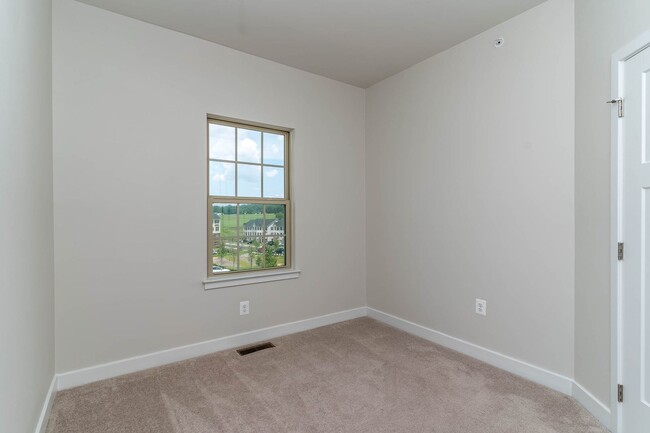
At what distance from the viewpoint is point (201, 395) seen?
2.22m

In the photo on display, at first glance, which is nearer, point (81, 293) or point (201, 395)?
point (201, 395)

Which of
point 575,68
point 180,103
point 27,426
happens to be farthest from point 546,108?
point 27,426

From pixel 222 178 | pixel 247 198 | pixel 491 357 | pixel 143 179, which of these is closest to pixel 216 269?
pixel 247 198

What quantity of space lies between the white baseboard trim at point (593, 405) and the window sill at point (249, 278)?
2355mm

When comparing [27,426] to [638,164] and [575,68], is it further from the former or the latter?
[575,68]

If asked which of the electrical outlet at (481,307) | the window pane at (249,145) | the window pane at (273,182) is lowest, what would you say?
the electrical outlet at (481,307)

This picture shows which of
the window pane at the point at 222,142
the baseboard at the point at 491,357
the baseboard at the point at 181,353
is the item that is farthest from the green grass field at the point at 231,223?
the baseboard at the point at 491,357

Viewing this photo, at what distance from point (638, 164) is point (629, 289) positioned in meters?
0.64

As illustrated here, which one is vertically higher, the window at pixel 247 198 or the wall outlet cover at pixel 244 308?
the window at pixel 247 198

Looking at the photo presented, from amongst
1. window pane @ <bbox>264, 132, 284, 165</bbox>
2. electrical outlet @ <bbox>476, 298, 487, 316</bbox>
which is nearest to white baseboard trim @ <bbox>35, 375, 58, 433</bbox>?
window pane @ <bbox>264, 132, 284, 165</bbox>

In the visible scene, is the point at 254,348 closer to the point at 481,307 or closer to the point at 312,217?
the point at 312,217

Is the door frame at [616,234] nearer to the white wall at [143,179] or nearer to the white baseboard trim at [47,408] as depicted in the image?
the white wall at [143,179]

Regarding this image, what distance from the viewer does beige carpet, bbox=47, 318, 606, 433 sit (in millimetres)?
1902

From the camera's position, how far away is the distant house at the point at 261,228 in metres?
3.25
